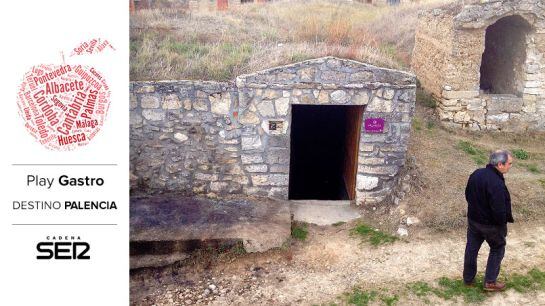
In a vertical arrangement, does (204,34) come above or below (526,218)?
above

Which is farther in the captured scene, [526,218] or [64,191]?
[526,218]

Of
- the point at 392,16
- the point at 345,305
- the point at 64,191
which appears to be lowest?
the point at 345,305

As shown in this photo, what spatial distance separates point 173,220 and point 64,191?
12.5 ft

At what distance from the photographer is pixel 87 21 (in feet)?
10.1

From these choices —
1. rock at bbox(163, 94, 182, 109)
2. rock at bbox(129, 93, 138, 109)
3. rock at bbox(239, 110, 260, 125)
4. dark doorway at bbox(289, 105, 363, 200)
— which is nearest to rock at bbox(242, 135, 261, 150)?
rock at bbox(239, 110, 260, 125)

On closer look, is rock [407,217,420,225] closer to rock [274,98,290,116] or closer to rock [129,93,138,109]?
rock [274,98,290,116]

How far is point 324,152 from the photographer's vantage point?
11203 mm

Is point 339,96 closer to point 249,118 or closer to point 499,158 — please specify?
point 249,118

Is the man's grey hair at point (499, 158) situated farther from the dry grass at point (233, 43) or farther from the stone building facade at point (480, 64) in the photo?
the stone building facade at point (480, 64)

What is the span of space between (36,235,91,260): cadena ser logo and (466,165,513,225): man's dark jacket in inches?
153

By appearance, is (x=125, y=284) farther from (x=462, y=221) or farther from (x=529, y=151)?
(x=529, y=151)

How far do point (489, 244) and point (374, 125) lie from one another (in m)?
2.54

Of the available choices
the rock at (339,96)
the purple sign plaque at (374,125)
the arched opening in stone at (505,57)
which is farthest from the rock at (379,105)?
the arched opening in stone at (505,57)

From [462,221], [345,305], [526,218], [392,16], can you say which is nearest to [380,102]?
[462,221]
